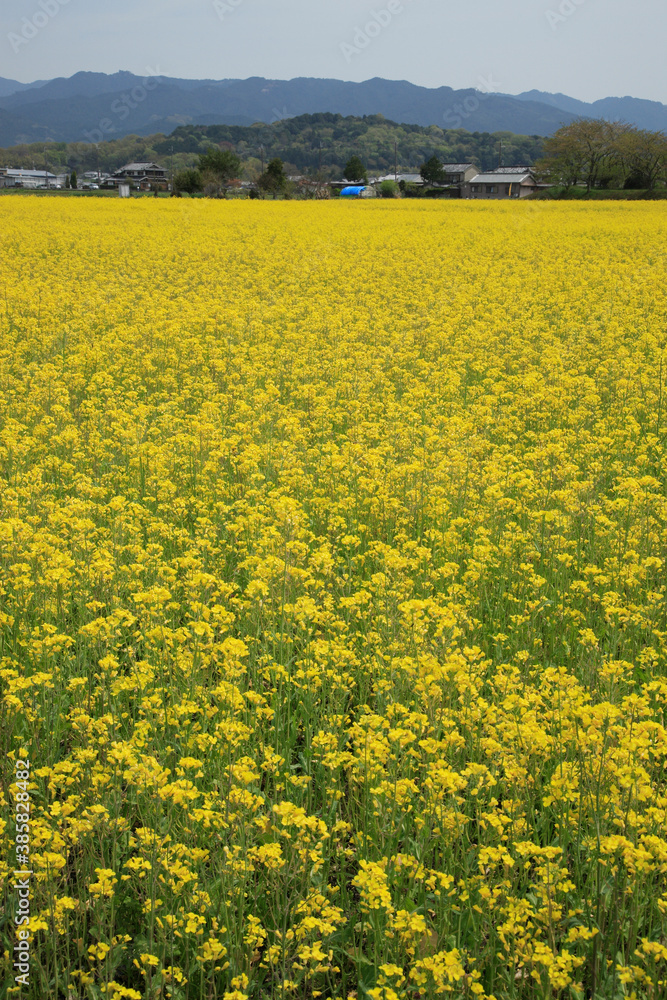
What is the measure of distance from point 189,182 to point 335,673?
70005 millimetres

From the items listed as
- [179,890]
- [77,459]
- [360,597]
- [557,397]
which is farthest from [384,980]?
[557,397]

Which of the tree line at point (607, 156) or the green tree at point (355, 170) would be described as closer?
the tree line at point (607, 156)

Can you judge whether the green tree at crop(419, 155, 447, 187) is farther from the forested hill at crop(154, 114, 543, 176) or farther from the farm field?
the farm field

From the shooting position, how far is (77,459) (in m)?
7.37

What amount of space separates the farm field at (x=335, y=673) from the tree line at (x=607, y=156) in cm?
6698

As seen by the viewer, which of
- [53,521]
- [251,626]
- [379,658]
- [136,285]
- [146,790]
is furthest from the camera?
[136,285]

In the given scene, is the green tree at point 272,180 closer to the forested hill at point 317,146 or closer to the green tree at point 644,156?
the green tree at point 644,156

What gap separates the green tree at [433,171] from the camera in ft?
315

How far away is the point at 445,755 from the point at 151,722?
4.81ft

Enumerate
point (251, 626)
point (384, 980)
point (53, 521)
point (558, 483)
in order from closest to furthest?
point (384, 980)
point (251, 626)
point (53, 521)
point (558, 483)

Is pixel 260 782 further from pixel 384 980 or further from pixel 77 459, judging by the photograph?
pixel 77 459

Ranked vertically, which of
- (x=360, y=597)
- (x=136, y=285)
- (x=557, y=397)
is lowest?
(x=360, y=597)

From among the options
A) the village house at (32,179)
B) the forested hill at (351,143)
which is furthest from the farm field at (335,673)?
the forested hill at (351,143)

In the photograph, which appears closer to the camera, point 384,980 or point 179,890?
point 384,980
